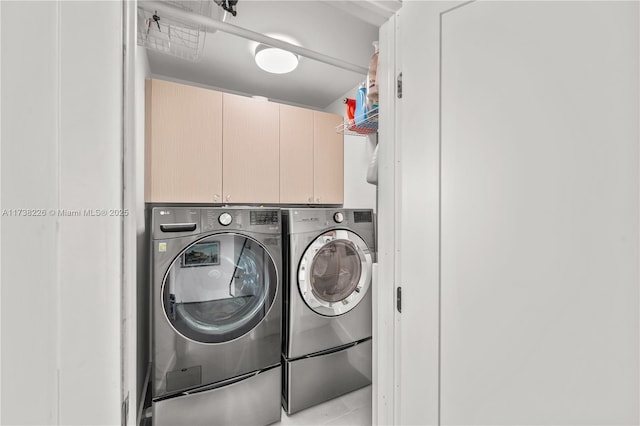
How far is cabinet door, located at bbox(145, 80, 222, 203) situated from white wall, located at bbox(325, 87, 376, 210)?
1.10m

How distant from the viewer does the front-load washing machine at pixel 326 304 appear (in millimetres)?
1768

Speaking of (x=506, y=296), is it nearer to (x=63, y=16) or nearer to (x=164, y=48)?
(x=63, y=16)

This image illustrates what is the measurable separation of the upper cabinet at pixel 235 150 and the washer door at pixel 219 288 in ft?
1.59

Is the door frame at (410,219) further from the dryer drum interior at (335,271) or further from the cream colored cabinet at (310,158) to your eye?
the cream colored cabinet at (310,158)

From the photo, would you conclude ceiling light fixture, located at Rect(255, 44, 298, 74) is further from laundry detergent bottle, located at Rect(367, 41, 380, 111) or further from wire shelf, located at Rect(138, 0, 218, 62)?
laundry detergent bottle, located at Rect(367, 41, 380, 111)

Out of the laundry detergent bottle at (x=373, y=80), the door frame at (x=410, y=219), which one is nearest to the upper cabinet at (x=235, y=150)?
the laundry detergent bottle at (x=373, y=80)

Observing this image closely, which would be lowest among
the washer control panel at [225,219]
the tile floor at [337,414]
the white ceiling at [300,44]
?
the tile floor at [337,414]

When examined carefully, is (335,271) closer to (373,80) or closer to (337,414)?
(337,414)

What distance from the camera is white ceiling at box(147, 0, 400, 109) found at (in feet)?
4.57

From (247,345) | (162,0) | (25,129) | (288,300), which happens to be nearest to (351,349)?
(288,300)

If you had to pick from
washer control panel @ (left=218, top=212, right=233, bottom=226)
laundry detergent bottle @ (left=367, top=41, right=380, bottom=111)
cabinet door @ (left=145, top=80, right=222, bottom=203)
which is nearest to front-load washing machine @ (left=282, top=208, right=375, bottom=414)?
washer control panel @ (left=218, top=212, right=233, bottom=226)

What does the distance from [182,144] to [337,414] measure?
204 centimetres

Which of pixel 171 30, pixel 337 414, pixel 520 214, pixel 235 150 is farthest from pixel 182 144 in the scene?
pixel 337 414

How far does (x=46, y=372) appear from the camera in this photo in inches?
12.3
